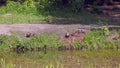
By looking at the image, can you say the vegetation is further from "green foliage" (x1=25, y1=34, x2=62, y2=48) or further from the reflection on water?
the reflection on water

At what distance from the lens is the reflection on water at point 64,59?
12.9 m

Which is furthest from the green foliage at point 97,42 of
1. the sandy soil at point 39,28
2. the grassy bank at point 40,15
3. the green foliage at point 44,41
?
the grassy bank at point 40,15

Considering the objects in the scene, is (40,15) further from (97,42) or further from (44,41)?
(97,42)

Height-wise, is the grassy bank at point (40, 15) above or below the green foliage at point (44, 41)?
below

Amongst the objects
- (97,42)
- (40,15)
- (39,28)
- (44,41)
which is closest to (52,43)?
(44,41)

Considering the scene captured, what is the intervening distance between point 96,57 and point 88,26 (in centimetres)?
400

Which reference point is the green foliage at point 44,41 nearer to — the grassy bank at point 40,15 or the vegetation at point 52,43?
the vegetation at point 52,43

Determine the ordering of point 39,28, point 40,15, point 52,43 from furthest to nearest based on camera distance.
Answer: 1. point 40,15
2. point 39,28
3. point 52,43

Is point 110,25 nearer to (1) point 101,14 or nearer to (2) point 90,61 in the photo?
(1) point 101,14

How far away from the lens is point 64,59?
1419 cm

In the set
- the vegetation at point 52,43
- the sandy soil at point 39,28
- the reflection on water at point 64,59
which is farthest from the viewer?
the sandy soil at point 39,28

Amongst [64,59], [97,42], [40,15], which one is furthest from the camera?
[40,15]

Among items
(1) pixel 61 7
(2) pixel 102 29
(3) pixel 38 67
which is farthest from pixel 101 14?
(3) pixel 38 67

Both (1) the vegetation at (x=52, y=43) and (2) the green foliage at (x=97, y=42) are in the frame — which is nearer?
(1) the vegetation at (x=52, y=43)
